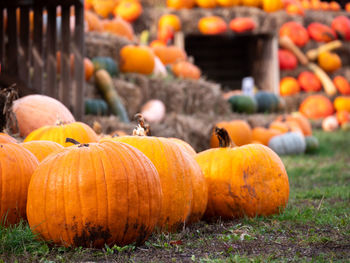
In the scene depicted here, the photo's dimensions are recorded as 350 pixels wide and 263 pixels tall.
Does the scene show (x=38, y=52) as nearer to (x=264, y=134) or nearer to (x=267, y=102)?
(x=264, y=134)

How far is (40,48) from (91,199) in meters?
3.34

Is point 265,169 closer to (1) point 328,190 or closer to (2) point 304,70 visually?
(1) point 328,190

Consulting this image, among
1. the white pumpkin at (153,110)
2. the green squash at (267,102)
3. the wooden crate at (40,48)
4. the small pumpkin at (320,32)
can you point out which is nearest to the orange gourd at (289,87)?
the small pumpkin at (320,32)

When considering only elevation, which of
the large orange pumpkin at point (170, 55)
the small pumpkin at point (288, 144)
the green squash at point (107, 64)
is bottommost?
the small pumpkin at point (288, 144)

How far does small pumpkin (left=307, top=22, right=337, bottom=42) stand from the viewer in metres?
12.7

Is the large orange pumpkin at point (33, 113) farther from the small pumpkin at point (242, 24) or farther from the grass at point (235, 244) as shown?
the small pumpkin at point (242, 24)

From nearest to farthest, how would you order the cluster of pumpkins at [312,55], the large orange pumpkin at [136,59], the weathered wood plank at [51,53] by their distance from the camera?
the weathered wood plank at [51,53] → the large orange pumpkin at [136,59] → the cluster of pumpkins at [312,55]

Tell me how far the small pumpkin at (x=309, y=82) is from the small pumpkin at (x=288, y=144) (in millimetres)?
6060

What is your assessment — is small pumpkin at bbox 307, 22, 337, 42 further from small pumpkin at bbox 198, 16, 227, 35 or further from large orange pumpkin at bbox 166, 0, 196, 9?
large orange pumpkin at bbox 166, 0, 196, 9

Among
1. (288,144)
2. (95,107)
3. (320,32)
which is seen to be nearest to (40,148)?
(95,107)

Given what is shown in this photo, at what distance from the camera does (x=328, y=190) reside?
3.70 m

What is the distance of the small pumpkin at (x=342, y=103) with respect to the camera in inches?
467

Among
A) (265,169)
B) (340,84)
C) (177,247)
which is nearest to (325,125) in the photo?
(340,84)

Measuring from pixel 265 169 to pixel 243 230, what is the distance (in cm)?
54
